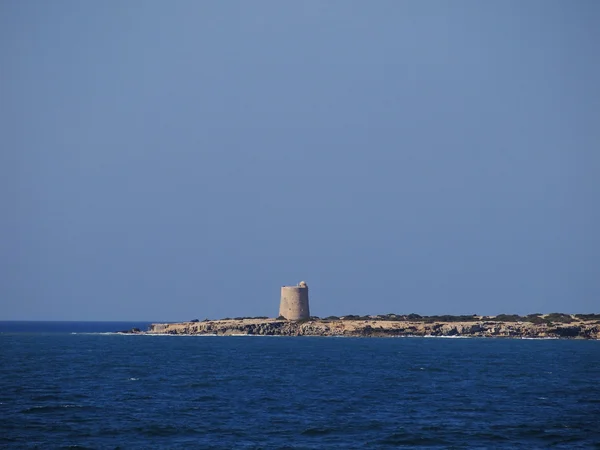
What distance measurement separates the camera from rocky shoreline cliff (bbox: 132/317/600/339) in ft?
395

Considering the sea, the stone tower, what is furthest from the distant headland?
the sea

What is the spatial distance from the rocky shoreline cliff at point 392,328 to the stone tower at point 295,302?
1.82 metres

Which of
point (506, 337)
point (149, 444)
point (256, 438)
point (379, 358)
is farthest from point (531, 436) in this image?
point (506, 337)

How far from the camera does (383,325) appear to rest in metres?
131

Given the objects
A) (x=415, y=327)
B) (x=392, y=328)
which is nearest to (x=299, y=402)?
(x=392, y=328)

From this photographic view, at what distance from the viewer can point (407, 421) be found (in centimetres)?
3862

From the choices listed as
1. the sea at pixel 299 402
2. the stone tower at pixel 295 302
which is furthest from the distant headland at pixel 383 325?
the sea at pixel 299 402

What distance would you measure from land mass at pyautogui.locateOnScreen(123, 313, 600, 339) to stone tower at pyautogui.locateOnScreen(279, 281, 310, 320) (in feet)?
5.55

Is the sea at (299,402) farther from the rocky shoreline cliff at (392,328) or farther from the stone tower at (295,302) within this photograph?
the stone tower at (295,302)

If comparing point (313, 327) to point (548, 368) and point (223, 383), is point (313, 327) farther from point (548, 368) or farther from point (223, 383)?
point (223, 383)

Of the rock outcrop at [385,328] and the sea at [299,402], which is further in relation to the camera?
the rock outcrop at [385,328]

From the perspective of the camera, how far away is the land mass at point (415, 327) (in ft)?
397

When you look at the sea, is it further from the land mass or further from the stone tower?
the stone tower

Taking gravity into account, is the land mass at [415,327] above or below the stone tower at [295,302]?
below
